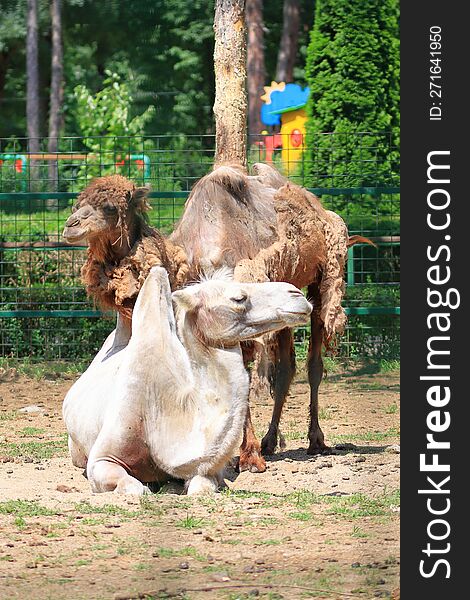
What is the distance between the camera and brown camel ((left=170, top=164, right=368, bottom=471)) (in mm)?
7691

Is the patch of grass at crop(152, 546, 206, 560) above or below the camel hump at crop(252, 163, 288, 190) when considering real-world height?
below

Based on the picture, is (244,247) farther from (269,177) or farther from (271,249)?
(269,177)

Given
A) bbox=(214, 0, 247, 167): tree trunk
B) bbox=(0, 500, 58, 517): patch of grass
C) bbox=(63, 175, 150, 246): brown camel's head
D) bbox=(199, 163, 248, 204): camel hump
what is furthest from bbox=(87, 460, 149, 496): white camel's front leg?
bbox=(214, 0, 247, 167): tree trunk

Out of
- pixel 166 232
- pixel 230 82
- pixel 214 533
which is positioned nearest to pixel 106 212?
pixel 214 533

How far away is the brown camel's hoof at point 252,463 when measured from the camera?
7523mm

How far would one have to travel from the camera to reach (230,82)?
1052 centimetres

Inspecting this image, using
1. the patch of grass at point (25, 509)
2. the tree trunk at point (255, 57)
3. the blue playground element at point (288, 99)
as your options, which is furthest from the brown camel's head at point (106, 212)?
the tree trunk at point (255, 57)

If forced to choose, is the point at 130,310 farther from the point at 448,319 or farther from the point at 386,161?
the point at 386,161

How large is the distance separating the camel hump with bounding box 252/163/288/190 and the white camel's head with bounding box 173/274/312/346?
2.37 m

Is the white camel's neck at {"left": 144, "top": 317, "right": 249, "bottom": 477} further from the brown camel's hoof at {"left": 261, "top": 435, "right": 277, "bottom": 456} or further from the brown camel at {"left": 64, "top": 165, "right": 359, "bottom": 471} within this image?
the brown camel's hoof at {"left": 261, "top": 435, "right": 277, "bottom": 456}

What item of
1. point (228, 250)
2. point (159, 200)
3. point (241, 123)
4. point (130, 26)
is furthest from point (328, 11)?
point (130, 26)

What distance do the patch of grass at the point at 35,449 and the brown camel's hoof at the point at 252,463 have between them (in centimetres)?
137

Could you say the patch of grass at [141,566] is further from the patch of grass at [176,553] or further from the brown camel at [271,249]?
the brown camel at [271,249]

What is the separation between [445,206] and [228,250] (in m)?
3.08
